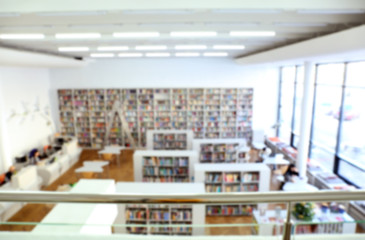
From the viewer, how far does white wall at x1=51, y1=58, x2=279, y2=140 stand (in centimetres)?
1159

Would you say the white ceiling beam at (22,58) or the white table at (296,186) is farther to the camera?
the white table at (296,186)

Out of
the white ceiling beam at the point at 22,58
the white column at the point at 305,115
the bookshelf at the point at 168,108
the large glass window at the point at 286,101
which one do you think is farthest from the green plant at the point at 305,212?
the white ceiling beam at the point at 22,58

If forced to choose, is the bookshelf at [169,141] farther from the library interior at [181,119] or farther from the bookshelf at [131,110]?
the bookshelf at [131,110]

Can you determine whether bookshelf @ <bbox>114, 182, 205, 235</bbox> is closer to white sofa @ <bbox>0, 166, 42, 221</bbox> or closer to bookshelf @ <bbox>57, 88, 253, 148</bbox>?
white sofa @ <bbox>0, 166, 42, 221</bbox>

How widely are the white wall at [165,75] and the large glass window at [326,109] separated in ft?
9.55

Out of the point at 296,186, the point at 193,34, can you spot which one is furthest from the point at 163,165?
the point at 193,34

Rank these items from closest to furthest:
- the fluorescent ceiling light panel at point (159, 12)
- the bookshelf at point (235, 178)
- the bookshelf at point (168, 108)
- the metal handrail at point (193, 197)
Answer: the metal handrail at point (193, 197) → the fluorescent ceiling light panel at point (159, 12) → the bookshelf at point (235, 178) → the bookshelf at point (168, 108)

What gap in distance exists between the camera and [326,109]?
40.0 ft

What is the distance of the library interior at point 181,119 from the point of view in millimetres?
2397

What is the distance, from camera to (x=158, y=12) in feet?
11.1

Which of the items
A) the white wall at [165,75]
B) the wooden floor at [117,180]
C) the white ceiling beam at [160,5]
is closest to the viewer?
the white ceiling beam at [160,5]

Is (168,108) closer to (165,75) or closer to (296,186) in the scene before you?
(165,75)

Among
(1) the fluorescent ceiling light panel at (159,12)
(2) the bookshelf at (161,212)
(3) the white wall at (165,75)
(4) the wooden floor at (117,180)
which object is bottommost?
(4) the wooden floor at (117,180)

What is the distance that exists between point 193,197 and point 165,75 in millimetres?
10862
